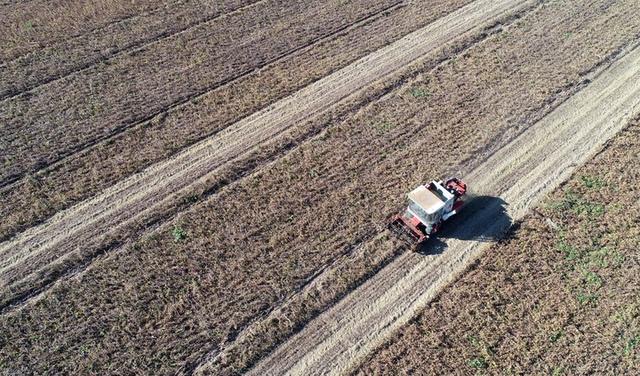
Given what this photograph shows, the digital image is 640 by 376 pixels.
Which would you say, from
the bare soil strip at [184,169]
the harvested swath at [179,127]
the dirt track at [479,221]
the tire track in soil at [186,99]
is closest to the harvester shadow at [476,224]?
the dirt track at [479,221]

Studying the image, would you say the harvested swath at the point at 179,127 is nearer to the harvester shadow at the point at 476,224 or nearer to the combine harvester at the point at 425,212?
the combine harvester at the point at 425,212

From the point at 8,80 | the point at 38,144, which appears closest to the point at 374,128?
the point at 38,144

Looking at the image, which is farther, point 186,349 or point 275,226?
point 275,226

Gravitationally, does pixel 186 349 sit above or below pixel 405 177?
below

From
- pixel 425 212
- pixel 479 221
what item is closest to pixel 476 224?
pixel 479 221

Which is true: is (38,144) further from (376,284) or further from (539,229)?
(539,229)

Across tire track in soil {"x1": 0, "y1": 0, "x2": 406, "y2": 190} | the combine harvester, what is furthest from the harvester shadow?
tire track in soil {"x1": 0, "y1": 0, "x2": 406, "y2": 190}
